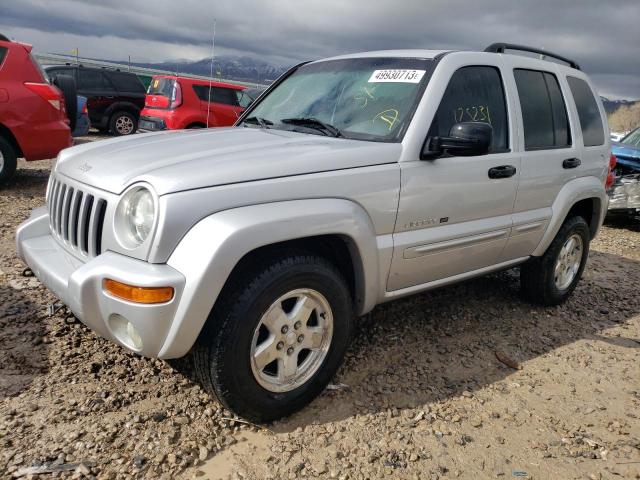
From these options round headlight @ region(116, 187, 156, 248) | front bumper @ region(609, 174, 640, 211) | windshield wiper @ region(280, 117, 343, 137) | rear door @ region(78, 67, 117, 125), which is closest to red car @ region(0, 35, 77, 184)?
windshield wiper @ region(280, 117, 343, 137)

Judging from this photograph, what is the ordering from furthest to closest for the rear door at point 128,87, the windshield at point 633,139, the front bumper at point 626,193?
the rear door at point 128,87 < the windshield at point 633,139 < the front bumper at point 626,193

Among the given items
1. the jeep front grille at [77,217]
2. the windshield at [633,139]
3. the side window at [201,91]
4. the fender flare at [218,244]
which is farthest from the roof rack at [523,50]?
the side window at [201,91]

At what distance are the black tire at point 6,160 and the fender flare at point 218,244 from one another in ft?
17.1

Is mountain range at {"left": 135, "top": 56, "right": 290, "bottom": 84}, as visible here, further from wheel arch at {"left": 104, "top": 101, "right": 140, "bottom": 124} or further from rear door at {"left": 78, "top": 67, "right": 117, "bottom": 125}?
rear door at {"left": 78, "top": 67, "right": 117, "bottom": 125}

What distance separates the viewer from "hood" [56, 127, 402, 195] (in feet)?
7.45

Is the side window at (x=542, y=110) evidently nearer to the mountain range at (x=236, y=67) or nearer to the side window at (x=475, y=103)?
the side window at (x=475, y=103)

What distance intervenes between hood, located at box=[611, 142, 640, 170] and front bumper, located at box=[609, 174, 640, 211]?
0.18 m

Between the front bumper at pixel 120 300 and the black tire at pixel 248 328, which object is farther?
the black tire at pixel 248 328

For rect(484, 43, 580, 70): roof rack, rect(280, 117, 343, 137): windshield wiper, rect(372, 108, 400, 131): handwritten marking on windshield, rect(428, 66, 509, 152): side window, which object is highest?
rect(484, 43, 580, 70): roof rack

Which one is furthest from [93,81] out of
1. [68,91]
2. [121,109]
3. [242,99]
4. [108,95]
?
[68,91]

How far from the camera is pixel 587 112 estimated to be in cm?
425

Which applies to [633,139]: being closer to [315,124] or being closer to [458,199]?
[458,199]

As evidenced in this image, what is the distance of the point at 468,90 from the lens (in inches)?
127

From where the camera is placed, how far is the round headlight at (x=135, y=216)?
2.18m
